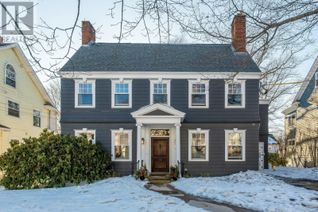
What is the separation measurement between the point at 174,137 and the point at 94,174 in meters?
4.70

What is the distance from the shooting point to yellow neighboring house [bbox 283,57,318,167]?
23.5m

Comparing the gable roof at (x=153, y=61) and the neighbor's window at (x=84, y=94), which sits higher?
the gable roof at (x=153, y=61)

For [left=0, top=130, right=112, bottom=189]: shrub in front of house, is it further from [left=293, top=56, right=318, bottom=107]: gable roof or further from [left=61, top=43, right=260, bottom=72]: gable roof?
[left=293, top=56, right=318, bottom=107]: gable roof

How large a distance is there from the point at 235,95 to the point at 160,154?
5054 millimetres

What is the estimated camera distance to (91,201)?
982cm

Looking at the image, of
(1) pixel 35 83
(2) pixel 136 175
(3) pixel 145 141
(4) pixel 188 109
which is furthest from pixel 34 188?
(1) pixel 35 83

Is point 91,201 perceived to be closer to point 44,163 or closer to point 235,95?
point 44,163

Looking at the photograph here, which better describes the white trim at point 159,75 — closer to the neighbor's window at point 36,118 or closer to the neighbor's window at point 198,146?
the neighbor's window at point 198,146

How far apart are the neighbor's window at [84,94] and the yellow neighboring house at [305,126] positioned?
15060 millimetres

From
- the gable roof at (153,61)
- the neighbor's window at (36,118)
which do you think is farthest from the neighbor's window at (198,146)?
the neighbor's window at (36,118)

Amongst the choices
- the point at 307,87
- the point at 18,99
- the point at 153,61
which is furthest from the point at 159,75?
the point at 307,87

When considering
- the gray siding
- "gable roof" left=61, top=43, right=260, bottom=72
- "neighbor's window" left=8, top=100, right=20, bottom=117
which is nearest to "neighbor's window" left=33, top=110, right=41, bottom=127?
"neighbor's window" left=8, top=100, right=20, bottom=117

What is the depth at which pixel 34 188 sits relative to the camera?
13398 mm

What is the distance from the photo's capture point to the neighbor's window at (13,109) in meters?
20.0
